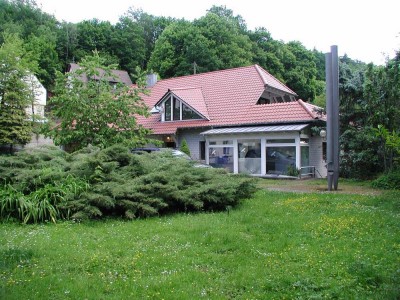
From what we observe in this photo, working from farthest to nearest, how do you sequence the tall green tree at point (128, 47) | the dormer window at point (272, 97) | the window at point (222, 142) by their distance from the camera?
the tall green tree at point (128, 47)
the dormer window at point (272, 97)
the window at point (222, 142)

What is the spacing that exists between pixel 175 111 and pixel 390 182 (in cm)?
1552

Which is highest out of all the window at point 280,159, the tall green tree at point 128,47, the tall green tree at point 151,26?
the tall green tree at point 151,26

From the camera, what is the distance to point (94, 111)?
632 inches

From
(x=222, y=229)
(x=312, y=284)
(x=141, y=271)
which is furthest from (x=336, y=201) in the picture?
(x=141, y=271)

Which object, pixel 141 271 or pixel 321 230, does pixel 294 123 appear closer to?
pixel 321 230

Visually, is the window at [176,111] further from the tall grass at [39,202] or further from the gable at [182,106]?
the tall grass at [39,202]

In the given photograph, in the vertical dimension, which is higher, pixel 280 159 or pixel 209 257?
pixel 280 159

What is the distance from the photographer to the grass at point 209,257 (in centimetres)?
471

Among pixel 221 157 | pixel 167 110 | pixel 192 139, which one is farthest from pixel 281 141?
pixel 167 110

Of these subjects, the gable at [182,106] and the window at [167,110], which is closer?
the gable at [182,106]

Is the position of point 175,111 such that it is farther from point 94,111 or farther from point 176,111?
point 94,111

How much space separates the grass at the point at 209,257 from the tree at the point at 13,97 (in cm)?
1909

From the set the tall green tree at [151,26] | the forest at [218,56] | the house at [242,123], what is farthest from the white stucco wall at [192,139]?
the tall green tree at [151,26]

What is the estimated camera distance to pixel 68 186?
31.8 feet
